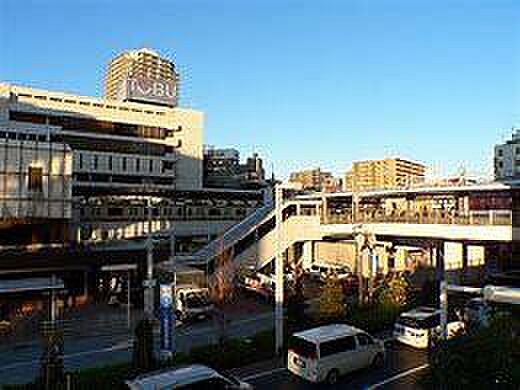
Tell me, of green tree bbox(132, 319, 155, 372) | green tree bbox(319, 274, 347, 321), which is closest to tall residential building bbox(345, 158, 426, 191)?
green tree bbox(319, 274, 347, 321)

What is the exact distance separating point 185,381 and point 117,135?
6024 cm

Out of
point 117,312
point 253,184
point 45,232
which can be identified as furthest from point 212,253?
point 253,184

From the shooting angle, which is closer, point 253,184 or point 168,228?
point 168,228

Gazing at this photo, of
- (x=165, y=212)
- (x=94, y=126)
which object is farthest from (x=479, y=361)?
(x=94, y=126)

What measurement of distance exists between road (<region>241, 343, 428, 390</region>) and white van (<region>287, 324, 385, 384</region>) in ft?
0.82

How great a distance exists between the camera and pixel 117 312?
26.5 meters

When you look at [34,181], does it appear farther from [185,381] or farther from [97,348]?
[185,381]

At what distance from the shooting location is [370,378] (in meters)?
15.7

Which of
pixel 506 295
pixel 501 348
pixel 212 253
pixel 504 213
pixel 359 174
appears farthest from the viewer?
pixel 359 174

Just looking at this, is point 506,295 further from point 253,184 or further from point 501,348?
Result: point 253,184

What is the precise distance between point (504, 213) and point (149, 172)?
52573 millimetres

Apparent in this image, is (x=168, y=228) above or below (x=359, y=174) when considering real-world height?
below

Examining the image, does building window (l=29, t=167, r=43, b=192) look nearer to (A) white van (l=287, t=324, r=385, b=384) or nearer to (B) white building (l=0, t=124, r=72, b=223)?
(B) white building (l=0, t=124, r=72, b=223)

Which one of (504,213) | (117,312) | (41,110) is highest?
(41,110)
